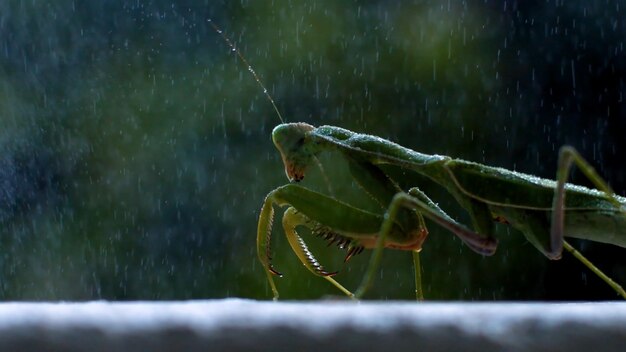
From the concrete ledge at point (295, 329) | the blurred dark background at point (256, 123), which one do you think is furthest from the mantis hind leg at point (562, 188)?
the blurred dark background at point (256, 123)

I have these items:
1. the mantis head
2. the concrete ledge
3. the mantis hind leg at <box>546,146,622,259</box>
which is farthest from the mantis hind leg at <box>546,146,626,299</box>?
the concrete ledge

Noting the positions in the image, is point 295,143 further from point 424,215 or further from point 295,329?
point 295,329

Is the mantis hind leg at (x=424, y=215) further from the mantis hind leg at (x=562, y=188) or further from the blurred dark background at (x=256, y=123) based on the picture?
the blurred dark background at (x=256, y=123)

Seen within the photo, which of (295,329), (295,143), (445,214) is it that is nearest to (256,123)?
(295,143)

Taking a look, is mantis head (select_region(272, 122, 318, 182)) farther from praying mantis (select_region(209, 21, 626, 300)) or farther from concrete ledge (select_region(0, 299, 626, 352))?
concrete ledge (select_region(0, 299, 626, 352))

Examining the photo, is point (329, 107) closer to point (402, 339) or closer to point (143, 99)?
point (143, 99)
